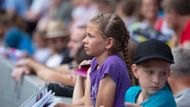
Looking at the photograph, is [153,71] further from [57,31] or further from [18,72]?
[57,31]

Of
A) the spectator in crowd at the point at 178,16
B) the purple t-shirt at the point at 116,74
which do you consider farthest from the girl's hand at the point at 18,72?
the purple t-shirt at the point at 116,74

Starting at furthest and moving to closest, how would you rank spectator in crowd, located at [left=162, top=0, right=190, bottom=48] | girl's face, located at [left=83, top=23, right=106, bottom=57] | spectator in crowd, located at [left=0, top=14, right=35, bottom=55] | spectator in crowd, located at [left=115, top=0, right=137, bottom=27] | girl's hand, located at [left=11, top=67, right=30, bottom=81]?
spectator in crowd, located at [left=0, top=14, right=35, bottom=55] < spectator in crowd, located at [left=115, top=0, right=137, bottom=27] < spectator in crowd, located at [left=162, top=0, right=190, bottom=48] < girl's hand, located at [left=11, top=67, right=30, bottom=81] < girl's face, located at [left=83, top=23, right=106, bottom=57]

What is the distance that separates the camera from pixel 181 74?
5852mm

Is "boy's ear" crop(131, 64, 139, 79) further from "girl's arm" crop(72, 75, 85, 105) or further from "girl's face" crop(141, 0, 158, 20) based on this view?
"girl's face" crop(141, 0, 158, 20)

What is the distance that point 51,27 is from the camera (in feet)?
37.6

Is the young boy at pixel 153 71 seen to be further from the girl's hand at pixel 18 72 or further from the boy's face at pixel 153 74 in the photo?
the girl's hand at pixel 18 72

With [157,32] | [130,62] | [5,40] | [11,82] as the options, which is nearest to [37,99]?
[130,62]

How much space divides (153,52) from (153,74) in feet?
0.48

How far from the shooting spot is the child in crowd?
477 cm

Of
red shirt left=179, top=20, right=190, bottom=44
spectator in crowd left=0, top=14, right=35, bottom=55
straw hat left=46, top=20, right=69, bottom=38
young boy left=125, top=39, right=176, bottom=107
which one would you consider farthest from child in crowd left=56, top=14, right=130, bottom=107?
spectator in crowd left=0, top=14, right=35, bottom=55

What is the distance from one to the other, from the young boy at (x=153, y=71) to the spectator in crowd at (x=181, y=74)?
855 millimetres

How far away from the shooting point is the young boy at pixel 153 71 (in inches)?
189

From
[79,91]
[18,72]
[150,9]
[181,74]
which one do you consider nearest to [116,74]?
[79,91]

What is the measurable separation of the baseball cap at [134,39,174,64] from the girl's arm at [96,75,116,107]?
0.25 meters
